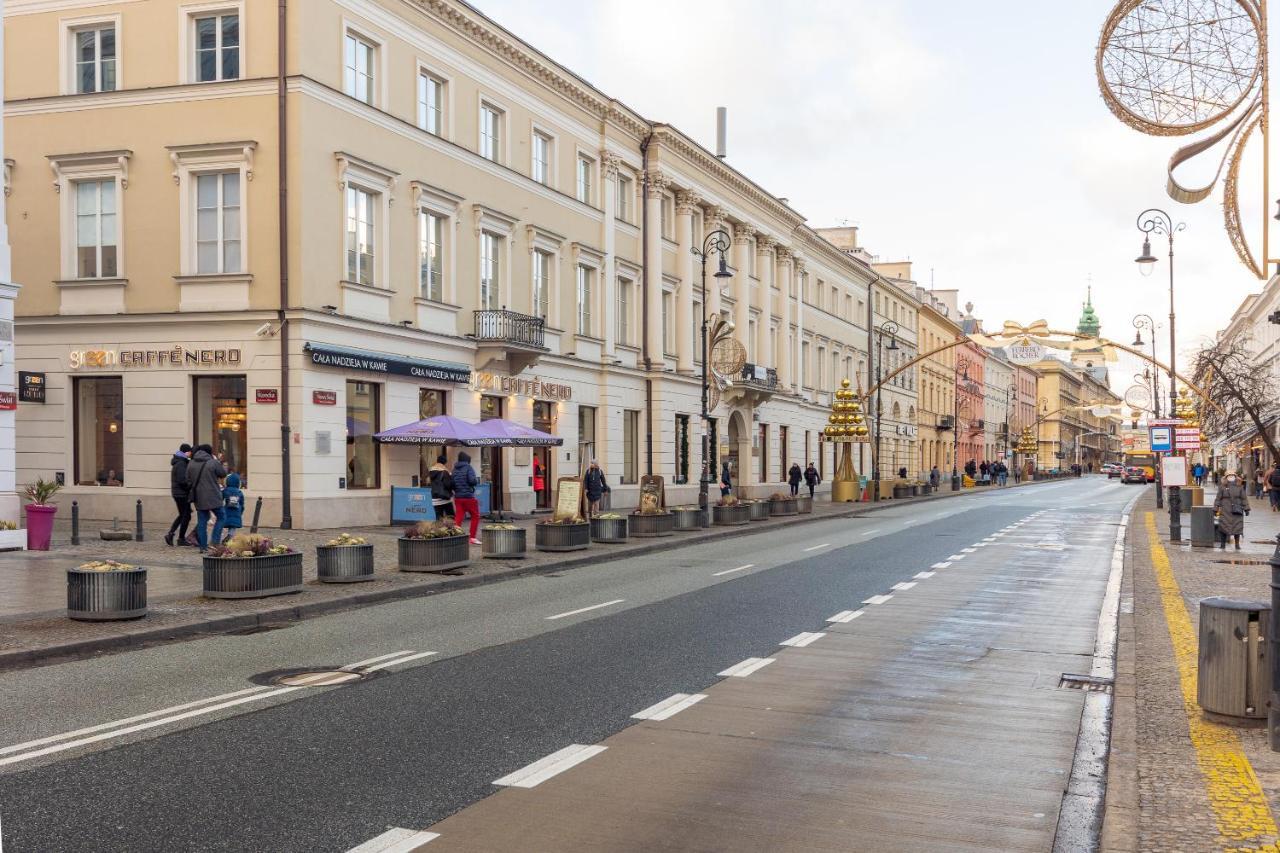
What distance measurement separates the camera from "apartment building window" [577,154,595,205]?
3788cm

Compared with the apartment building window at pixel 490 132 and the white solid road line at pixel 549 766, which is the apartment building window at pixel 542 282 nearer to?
the apartment building window at pixel 490 132

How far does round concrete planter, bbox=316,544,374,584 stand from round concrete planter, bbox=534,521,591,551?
6087mm

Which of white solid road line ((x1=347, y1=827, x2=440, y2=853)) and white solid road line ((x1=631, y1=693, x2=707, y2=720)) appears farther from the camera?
white solid road line ((x1=631, y1=693, x2=707, y2=720))

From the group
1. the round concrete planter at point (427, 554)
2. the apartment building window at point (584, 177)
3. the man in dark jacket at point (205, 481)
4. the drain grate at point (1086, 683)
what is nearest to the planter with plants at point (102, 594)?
the round concrete planter at point (427, 554)

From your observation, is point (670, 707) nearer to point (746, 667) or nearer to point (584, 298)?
point (746, 667)

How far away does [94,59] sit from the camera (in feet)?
87.5

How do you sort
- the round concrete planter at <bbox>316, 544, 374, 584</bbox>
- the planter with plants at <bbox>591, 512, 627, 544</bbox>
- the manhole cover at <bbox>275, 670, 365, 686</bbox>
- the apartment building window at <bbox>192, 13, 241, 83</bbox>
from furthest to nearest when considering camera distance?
1. the apartment building window at <bbox>192, 13, 241, 83</bbox>
2. the planter with plants at <bbox>591, 512, 627, 544</bbox>
3. the round concrete planter at <bbox>316, 544, 374, 584</bbox>
4. the manhole cover at <bbox>275, 670, 365, 686</bbox>

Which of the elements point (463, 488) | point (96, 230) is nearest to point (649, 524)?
point (463, 488)

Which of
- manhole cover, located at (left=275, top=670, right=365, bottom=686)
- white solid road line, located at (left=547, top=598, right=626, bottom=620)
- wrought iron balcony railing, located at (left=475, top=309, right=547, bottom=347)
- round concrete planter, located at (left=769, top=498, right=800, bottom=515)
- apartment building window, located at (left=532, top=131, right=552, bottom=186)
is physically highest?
apartment building window, located at (left=532, top=131, right=552, bottom=186)

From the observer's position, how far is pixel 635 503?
40469 mm

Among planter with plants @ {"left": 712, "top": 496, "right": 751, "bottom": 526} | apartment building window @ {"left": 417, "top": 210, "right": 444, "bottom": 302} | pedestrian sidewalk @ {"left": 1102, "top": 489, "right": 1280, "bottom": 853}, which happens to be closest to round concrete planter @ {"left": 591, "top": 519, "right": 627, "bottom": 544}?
planter with plants @ {"left": 712, "top": 496, "right": 751, "bottom": 526}

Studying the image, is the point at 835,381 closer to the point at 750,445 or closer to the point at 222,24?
the point at 750,445

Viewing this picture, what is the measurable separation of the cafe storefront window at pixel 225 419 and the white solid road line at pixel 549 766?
65.7 feet

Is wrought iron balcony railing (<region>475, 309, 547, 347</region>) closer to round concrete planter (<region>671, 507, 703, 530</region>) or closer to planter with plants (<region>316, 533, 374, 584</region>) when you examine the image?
round concrete planter (<region>671, 507, 703, 530</region>)
